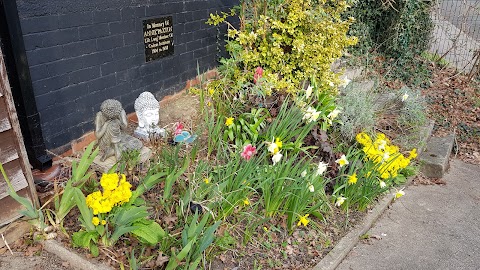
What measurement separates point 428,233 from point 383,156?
0.81m

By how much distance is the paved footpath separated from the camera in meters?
3.50

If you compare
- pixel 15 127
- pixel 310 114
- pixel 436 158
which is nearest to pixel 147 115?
pixel 15 127

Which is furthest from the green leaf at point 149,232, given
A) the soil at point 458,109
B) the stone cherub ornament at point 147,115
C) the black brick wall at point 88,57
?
the soil at point 458,109

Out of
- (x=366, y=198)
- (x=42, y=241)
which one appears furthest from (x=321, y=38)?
(x=42, y=241)

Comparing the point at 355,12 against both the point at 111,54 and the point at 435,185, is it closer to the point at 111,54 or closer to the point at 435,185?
the point at 435,185

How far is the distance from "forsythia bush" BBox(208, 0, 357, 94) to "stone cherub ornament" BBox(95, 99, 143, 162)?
1.69 m

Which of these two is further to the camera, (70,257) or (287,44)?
(287,44)

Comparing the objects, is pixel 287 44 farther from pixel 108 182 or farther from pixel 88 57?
pixel 108 182

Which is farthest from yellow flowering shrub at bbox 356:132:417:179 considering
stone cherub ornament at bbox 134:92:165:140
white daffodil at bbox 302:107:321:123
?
stone cherub ornament at bbox 134:92:165:140

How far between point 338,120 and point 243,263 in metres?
2.36

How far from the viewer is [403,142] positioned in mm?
5164

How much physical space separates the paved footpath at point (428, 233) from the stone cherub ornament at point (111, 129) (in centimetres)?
202

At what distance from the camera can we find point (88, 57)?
3855mm

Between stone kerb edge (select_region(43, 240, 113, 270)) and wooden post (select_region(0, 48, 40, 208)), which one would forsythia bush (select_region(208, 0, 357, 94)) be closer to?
wooden post (select_region(0, 48, 40, 208))
